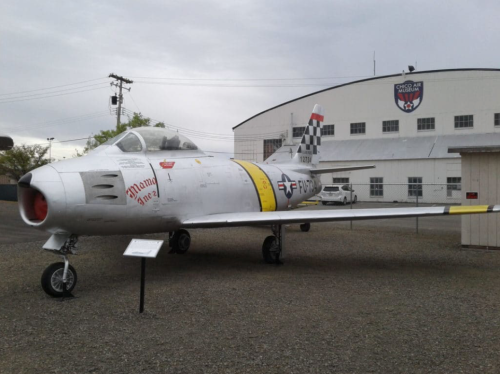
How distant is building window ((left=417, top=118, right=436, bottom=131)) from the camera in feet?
103

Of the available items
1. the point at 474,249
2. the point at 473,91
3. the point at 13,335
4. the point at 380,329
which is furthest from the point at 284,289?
the point at 473,91

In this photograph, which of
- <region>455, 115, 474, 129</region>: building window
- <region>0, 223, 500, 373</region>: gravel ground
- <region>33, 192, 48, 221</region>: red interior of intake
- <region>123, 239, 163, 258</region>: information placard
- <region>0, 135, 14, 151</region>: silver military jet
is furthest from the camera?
<region>455, 115, 474, 129</region>: building window

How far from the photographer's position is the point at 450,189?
89.2ft

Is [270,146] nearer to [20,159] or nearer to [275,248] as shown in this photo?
[20,159]

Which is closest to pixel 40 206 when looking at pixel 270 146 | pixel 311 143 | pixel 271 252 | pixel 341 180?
pixel 271 252

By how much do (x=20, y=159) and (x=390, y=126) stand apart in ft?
108

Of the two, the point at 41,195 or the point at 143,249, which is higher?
the point at 41,195

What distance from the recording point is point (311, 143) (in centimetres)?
1362

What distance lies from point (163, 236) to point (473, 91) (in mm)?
27215

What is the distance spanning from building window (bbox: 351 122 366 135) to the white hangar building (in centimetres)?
8

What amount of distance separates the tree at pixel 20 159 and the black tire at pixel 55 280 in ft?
115

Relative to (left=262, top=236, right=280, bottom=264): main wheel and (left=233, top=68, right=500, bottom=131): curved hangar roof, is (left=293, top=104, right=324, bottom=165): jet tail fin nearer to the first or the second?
(left=262, top=236, right=280, bottom=264): main wheel

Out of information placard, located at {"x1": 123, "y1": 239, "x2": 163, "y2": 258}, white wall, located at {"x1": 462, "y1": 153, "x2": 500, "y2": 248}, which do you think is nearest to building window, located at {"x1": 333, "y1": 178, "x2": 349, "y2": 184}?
white wall, located at {"x1": 462, "y1": 153, "x2": 500, "y2": 248}

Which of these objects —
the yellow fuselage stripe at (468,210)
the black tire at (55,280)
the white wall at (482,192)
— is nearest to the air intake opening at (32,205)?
the black tire at (55,280)
